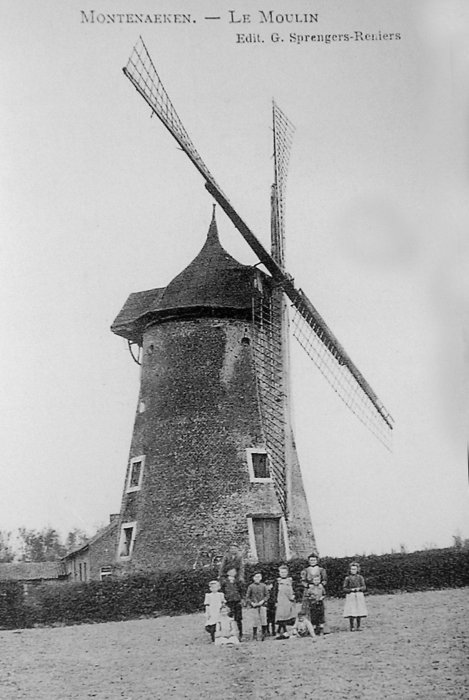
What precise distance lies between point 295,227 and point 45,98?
4.10m

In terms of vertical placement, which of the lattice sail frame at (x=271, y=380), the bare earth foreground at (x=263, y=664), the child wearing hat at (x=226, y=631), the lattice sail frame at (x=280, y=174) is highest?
the lattice sail frame at (x=280, y=174)

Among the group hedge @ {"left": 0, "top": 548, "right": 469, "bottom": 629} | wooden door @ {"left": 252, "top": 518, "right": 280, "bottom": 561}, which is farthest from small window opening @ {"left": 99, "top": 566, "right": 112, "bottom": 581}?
wooden door @ {"left": 252, "top": 518, "right": 280, "bottom": 561}

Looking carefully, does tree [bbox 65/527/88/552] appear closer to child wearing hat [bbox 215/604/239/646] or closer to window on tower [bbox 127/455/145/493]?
window on tower [bbox 127/455/145/493]

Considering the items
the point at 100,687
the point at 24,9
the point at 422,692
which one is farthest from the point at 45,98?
the point at 422,692

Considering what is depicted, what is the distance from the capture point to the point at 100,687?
10.3m

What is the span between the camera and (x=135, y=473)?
58.0 ft

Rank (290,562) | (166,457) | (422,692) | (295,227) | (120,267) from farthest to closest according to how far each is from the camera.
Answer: (166,457) → (290,562) → (295,227) → (120,267) → (422,692)

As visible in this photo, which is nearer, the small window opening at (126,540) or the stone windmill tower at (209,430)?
the stone windmill tower at (209,430)

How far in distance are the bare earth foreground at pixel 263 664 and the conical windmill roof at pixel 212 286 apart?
696 cm

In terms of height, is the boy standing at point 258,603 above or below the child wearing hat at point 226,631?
above

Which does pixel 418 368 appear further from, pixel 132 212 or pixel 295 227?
pixel 132 212

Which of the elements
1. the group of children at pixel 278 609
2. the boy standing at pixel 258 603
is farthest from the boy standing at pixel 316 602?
the boy standing at pixel 258 603

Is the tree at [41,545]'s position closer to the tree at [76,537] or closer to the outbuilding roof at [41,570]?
the tree at [76,537]

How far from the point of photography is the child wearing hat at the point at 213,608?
1214cm
